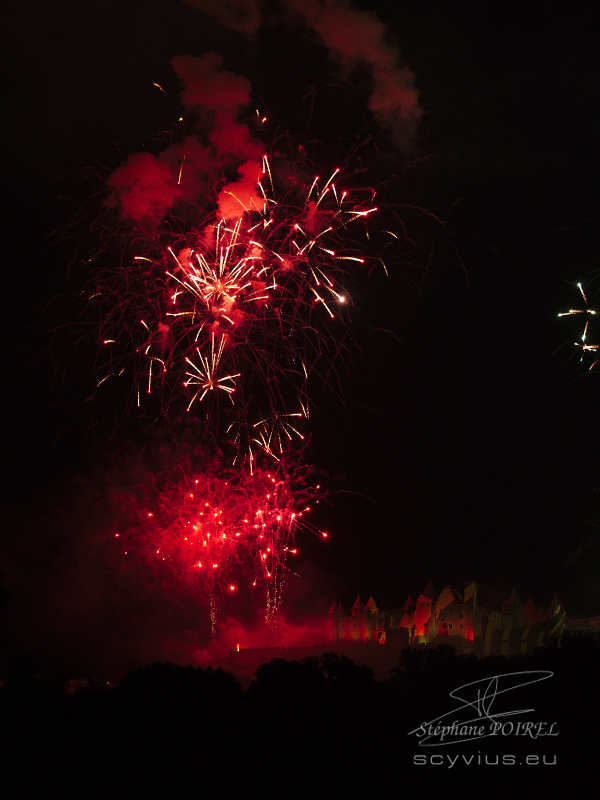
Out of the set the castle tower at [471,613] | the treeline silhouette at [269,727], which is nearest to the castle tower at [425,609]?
the castle tower at [471,613]

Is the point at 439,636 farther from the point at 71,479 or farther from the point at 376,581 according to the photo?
the point at 71,479

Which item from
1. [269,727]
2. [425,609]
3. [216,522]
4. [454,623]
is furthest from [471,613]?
[269,727]

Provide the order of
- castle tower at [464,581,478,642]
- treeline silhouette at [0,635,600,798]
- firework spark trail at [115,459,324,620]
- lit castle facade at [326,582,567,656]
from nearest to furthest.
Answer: treeline silhouette at [0,635,600,798] < firework spark trail at [115,459,324,620] < lit castle facade at [326,582,567,656] < castle tower at [464,581,478,642]

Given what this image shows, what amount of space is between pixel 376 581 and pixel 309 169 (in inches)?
559

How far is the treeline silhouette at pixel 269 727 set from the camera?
9305 mm

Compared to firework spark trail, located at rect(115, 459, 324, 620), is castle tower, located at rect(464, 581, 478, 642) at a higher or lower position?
lower

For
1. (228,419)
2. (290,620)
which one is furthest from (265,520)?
(290,620)
